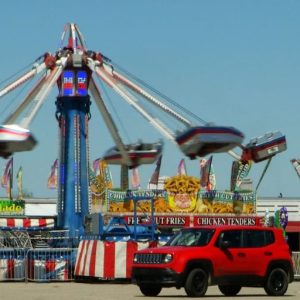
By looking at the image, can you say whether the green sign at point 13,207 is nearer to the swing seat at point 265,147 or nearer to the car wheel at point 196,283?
the swing seat at point 265,147

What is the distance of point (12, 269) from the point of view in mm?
33750

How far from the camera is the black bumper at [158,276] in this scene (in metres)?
23.1

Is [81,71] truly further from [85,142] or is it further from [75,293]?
[75,293]

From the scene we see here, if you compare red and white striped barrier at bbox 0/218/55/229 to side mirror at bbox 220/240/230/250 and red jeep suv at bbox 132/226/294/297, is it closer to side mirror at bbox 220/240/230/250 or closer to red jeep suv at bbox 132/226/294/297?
red jeep suv at bbox 132/226/294/297

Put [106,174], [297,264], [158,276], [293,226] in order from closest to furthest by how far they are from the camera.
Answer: [158,276], [297,264], [106,174], [293,226]

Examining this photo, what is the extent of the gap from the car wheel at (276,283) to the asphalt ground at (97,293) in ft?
0.82

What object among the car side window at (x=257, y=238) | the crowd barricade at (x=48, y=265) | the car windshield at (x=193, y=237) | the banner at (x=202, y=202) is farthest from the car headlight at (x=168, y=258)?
the banner at (x=202, y=202)

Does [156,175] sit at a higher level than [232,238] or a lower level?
higher

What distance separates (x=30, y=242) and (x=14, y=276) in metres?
4.77

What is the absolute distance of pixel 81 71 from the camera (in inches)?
1667

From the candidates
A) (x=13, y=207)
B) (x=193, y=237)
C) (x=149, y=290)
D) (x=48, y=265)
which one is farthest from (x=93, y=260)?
(x=13, y=207)

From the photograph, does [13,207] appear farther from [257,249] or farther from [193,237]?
[257,249]

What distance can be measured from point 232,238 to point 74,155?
18.9m

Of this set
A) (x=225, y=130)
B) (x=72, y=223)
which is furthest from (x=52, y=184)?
(x=225, y=130)
